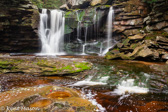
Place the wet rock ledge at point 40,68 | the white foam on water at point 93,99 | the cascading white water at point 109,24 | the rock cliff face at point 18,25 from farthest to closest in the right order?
the cascading white water at point 109,24 < the rock cliff face at point 18,25 < the wet rock ledge at point 40,68 < the white foam on water at point 93,99

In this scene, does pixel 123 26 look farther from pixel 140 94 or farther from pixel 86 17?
pixel 140 94

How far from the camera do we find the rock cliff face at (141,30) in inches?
453

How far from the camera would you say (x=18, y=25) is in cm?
1541

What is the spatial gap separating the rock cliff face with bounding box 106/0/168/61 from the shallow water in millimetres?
5522

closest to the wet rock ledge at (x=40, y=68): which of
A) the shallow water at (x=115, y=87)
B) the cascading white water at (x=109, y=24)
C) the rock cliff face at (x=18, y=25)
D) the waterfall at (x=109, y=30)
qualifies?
the shallow water at (x=115, y=87)

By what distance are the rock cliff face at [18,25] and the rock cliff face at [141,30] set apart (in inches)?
448

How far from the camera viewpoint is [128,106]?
3812mm

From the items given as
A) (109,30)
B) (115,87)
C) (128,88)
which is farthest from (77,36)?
(128,88)

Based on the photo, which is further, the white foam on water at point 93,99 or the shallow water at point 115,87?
the shallow water at point 115,87

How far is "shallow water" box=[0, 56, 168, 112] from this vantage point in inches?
152

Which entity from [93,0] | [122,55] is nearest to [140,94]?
[122,55]

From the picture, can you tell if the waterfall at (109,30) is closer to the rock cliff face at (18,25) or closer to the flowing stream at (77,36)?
the flowing stream at (77,36)

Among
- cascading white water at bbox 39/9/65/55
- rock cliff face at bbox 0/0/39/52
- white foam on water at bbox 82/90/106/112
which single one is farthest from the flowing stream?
white foam on water at bbox 82/90/106/112

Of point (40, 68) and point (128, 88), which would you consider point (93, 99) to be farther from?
point (40, 68)
